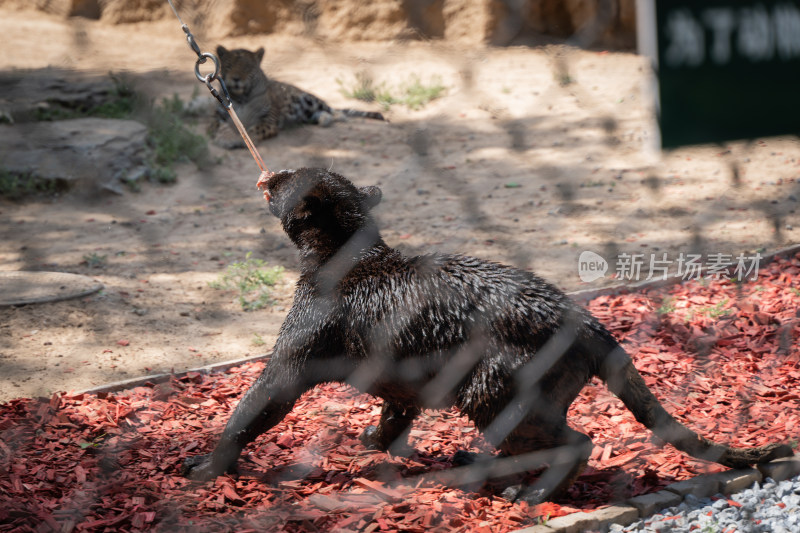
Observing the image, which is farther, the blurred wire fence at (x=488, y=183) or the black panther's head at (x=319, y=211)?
the black panther's head at (x=319, y=211)

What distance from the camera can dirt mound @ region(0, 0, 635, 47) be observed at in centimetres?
1014

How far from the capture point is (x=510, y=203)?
6980mm

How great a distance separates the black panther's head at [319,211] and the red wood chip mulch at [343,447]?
830mm

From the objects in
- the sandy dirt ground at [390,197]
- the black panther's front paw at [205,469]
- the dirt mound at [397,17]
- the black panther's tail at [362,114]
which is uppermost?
the dirt mound at [397,17]

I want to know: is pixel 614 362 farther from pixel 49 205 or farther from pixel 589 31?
pixel 589 31

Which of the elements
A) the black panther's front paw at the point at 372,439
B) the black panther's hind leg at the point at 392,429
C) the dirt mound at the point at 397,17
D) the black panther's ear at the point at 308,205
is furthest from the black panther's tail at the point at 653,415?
the dirt mound at the point at 397,17

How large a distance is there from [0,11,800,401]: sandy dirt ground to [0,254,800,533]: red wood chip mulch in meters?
0.60

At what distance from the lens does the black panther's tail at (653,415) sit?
273 cm

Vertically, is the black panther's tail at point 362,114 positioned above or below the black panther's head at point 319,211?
above

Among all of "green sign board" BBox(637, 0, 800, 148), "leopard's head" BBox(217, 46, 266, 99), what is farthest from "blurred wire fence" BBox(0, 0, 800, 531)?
"green sign board" BBox(637, 0, 800, 148)

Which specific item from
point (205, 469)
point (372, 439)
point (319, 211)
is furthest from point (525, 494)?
point (319, 211)

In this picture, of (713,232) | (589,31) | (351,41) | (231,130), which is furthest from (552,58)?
(713,232)

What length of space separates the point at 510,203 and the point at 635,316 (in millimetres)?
2768

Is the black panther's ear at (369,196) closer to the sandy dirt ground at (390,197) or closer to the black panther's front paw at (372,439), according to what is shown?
the black panther's front paw at (372,439)
